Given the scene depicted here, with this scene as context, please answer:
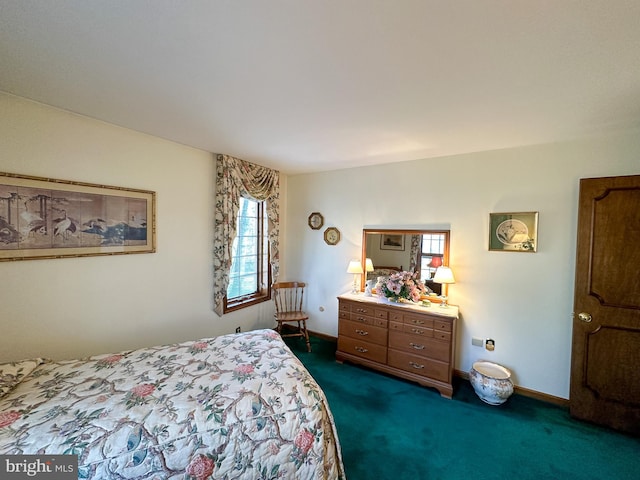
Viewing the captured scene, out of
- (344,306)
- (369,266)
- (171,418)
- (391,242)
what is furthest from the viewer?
(369,266)

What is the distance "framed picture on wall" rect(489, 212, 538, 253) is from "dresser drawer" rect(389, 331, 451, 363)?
1203 millimetres

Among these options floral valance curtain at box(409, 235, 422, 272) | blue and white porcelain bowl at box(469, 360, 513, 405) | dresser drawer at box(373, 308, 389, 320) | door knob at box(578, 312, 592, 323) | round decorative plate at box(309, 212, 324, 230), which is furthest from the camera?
round decorative plate at box(309, 212, 324, 230)

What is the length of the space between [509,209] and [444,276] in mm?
968

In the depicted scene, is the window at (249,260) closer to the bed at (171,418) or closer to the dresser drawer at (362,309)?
the dresser drawer at (362,309)

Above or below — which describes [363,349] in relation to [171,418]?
below

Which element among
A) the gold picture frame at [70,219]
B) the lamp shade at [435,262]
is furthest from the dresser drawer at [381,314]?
the gold picture frame at [70,219]

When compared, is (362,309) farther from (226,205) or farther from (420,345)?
(226,205)

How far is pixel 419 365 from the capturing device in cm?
277

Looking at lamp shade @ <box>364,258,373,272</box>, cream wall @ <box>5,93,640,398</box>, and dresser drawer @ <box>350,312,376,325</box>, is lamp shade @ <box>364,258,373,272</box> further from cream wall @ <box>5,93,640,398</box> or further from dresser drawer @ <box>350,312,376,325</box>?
dresser drawer @ <box>350,312,376,325</box>

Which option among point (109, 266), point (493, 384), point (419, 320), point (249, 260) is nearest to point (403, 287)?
point (419, 320)

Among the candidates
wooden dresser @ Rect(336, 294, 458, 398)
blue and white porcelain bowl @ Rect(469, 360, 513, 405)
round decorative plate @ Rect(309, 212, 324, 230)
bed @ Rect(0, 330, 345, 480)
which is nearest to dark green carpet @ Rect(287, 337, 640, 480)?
blue and white porcelain bowl @ Rect(469, 360, 513, 405)

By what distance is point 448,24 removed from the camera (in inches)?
44.0

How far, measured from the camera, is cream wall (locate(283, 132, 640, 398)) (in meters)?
2.45

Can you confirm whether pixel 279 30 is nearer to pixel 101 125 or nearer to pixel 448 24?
pixel 448 24
